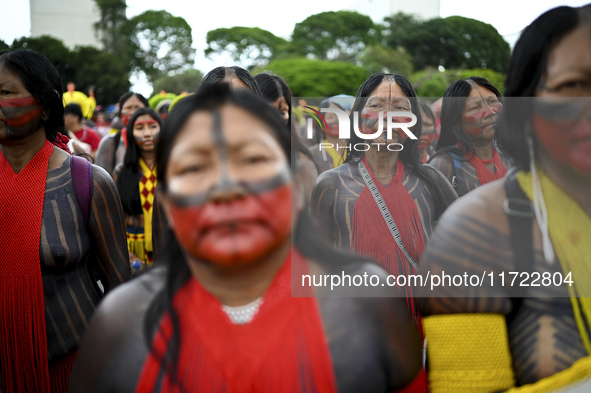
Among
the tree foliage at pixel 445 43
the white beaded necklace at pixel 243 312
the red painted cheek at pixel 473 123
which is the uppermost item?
the tree foliage at pixel 445 43

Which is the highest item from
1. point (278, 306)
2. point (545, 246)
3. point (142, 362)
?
point (545, 246)

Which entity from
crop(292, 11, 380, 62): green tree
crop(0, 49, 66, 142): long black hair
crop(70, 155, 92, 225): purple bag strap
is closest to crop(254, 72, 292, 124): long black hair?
crop(0, 49, 66, 142): long black hair

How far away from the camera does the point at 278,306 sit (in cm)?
140

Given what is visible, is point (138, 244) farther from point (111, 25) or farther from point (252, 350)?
point (111, 25)

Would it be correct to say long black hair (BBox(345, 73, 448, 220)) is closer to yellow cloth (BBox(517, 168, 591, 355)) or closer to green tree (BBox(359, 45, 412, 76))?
yellow cloth (BBox(517, 168, 591, 355))

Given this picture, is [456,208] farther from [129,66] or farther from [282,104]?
[129,66]

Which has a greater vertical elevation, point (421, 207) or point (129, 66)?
point (129, 66)

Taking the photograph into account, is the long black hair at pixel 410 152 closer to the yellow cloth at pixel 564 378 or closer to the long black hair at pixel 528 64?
the long black hair at pixel 528 64

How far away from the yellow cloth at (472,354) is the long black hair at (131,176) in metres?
3.90

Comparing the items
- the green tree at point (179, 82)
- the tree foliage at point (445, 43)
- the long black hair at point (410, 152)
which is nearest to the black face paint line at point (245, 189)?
the long black hair at point (410, 152)

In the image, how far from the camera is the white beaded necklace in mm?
1395

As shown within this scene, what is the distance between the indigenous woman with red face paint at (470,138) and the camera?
3.55m

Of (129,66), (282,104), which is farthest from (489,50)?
(282,104)

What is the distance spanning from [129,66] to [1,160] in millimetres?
50707
